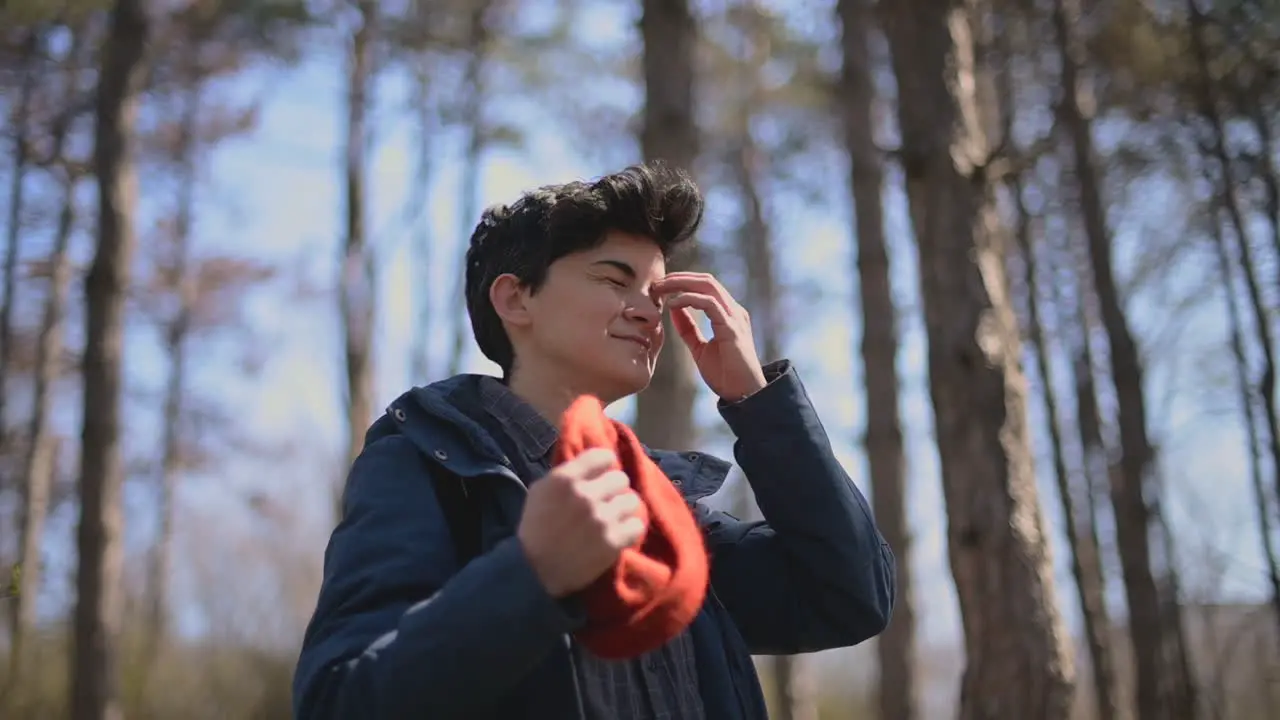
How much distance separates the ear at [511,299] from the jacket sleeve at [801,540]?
0.35 m

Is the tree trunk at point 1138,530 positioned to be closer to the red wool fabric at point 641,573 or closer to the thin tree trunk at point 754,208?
the thin tree trunk at point 754,208

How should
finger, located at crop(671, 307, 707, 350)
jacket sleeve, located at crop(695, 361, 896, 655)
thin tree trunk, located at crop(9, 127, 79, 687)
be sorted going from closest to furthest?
jacket sleeve, located at crop(695, 361, 896, 655), finger, located at crop(671, 307, 707, 350), thin tree trunk, located at crop(9, 127, 79, 687)

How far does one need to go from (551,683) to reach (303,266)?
1501 cm

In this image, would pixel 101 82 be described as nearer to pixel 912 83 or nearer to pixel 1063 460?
pixel 912 83

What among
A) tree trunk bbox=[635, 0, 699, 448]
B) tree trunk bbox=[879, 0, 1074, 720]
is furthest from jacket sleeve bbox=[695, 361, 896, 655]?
tree trunk bbox=[635, 0, 699, 448]

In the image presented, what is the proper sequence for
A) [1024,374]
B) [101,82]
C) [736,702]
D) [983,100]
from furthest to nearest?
[983,100] < [101,82] < [1024,374] < [736,702]

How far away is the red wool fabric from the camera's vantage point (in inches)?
49.6

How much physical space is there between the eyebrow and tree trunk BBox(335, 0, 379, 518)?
732 cm

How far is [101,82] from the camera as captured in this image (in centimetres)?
714

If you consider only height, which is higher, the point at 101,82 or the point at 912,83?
the point at 101,82

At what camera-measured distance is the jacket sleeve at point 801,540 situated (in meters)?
1.66

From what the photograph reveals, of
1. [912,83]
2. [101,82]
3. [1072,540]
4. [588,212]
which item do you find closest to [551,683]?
[588,212]

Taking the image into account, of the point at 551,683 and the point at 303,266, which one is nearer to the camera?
the point at 551,683

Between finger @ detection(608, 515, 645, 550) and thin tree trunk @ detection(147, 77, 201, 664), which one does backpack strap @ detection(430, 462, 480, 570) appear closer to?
finger @ detection(608, 515, 645, 550)
